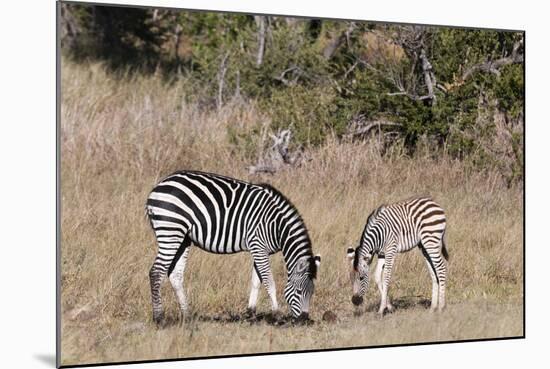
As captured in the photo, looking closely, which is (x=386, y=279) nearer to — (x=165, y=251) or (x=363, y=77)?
(x=363, y=77)

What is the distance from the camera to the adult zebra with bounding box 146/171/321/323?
24.7ft

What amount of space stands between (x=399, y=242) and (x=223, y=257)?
139cm

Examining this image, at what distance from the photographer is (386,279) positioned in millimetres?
8156

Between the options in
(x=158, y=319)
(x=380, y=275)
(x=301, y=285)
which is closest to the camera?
(x=158, y=319)

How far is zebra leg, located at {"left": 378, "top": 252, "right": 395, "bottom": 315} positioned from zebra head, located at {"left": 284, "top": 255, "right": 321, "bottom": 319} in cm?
57

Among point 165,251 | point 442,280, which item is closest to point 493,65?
point 442,280

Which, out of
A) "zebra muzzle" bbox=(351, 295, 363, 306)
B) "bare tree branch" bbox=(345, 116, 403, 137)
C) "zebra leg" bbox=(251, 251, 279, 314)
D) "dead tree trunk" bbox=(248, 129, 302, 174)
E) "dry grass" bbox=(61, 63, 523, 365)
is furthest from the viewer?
"bare tree branch" bbox=(345, 116, 403, 137)

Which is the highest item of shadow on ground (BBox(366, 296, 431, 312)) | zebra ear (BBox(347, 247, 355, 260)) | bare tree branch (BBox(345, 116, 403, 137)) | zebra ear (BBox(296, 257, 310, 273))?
bare tree branch (BBox(345, 116, 403, 137))

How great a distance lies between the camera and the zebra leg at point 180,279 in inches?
297

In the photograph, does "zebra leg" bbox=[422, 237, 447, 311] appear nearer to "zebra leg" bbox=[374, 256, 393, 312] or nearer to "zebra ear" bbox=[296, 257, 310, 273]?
"zebra leg" bbox=[374, 256, 393, 312]

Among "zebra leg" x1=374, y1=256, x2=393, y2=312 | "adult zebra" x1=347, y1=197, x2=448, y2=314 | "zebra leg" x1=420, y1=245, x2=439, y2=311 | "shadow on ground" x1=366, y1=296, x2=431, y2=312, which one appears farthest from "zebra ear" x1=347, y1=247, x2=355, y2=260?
"zebra leg" x1=420, y1=245, x2=439, y2=311

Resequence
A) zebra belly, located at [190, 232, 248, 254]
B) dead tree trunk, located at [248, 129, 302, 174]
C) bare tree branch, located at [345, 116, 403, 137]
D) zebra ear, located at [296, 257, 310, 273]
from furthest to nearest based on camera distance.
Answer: bare tree branch, located at [345, 116, 403, 137]
dead tree trunk, located at [248, 129, 302, 174]
zebra ear, located at [296, 257, 310, 273]
zebra belly, located at [190, 232, 248, 254]

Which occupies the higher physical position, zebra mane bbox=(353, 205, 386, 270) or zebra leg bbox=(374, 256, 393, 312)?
zebra mane bbox=(353, 205, 386, 270)

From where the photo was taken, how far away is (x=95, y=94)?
8539 millimetres
